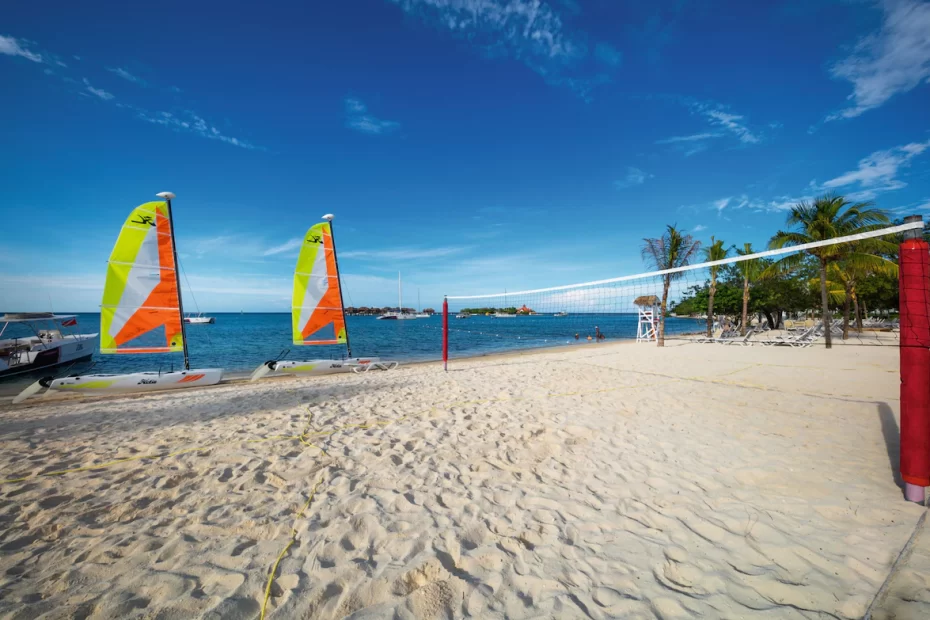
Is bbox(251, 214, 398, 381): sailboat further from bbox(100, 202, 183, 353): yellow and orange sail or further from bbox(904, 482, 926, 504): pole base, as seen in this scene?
bbox(904, 482, 926, 504): pole base

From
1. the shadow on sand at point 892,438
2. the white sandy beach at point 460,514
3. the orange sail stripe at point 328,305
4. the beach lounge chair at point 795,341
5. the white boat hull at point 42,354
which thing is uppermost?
the orange sail stripe at point 328,305

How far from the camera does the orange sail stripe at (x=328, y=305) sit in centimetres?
1083

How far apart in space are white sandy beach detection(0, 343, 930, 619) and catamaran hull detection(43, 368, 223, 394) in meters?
3.39

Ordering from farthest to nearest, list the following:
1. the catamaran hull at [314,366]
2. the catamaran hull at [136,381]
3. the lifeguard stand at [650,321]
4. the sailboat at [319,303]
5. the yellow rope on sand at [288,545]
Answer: the lifeguard stand at [650,321] < the sailboat at [319,303] < the catamaran hull at [314,366] < the catamaran hull at [136,381] < the yellow rope on sand at [288,545]

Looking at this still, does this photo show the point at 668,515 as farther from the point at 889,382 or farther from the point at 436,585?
the point at 889,382

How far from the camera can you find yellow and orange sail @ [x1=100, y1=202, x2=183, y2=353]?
26.7 feet

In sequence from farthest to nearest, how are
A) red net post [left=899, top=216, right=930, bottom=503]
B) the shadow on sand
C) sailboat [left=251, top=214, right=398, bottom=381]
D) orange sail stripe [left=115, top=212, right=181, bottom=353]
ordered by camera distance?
sailboat [left=251, top=214, right=398, bottom=381]
orange sail stripe [left=115, top=212, right=181, bottom=353]
the shadow on sand
red net post [left=899, top=216, right=930, bottom=503]

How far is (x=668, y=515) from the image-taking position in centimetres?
253

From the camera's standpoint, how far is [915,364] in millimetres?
2523

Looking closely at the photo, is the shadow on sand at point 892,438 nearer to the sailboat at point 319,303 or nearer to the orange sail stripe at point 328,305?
the sailboat at point 319,303

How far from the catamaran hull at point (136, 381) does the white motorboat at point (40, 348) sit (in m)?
6.70

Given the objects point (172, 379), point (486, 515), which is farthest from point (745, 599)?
point (172, 379)

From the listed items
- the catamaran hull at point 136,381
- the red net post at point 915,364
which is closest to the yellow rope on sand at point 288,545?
the red net post at point 915,364

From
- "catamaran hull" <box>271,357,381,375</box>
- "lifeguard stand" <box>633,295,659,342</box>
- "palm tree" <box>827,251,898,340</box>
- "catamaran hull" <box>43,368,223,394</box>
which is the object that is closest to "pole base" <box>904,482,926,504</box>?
"catamaran hull" <box>271,357,381,375</box>
